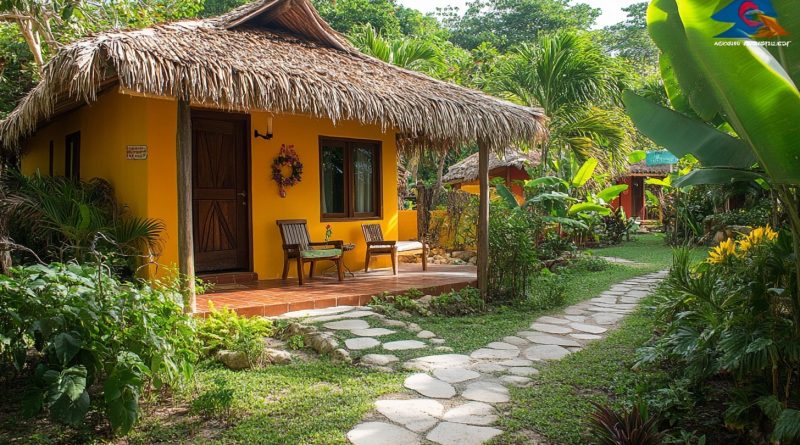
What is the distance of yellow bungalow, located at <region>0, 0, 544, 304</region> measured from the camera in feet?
17.4

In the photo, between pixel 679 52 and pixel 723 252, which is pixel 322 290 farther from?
pixel 679 52

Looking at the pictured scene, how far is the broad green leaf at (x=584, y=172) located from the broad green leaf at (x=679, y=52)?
9.23 m

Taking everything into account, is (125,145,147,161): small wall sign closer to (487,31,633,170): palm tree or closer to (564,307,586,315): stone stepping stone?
(564,307,586,315): stone stepping stone

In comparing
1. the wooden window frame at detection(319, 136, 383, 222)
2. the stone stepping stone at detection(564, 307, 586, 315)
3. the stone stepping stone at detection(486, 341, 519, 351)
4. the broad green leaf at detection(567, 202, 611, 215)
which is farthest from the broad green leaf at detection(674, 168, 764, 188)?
the broad green leaf at detection(567, 202, 611, 215)

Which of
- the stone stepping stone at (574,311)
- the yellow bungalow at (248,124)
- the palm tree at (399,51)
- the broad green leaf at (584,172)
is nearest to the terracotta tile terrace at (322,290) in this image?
the yellow bungalow at (248,124)

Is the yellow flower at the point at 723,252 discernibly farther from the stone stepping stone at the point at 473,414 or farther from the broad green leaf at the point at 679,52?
the stone stepping stone at the point at 473,414

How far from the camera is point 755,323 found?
3.12 meters

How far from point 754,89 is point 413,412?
8.23 ft

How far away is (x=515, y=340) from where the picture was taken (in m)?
5.43

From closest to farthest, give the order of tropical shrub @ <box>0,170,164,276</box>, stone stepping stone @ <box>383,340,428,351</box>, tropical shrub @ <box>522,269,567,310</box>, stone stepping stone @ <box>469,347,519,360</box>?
stone stepping stone @ <box>469,347,519,360</box>, stone stepping stone @ <box>383,340,428,351</box>, tropical shrub @ <box>0,170,164,276</box>, tropical shrub @ <box>522,269,567,310</box>

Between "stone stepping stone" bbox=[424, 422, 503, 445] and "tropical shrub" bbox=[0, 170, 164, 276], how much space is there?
13.4ft

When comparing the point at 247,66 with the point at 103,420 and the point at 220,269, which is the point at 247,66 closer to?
the point at 220,269

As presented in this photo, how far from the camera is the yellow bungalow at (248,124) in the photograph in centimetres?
530

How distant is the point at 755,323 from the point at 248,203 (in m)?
6.29
